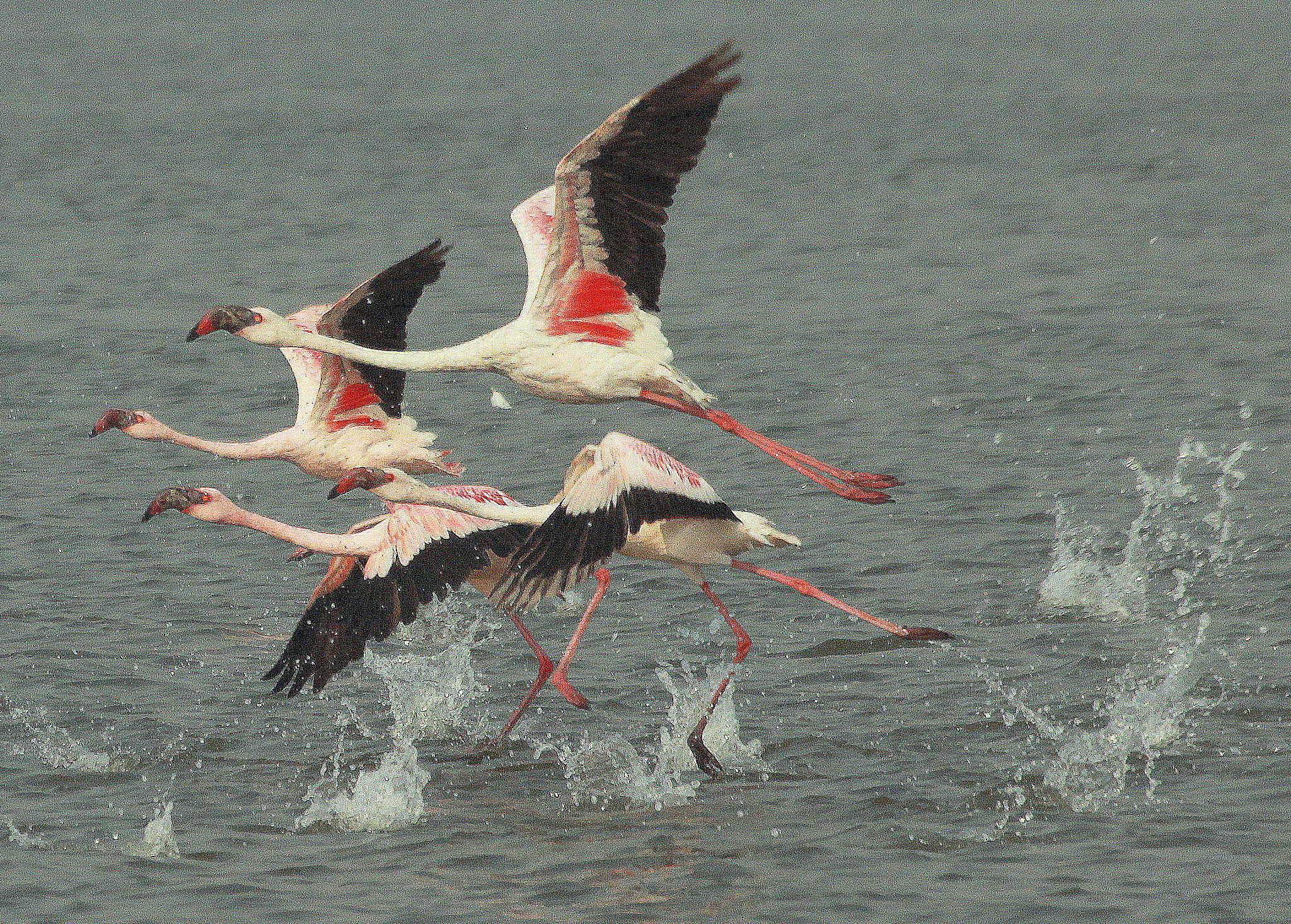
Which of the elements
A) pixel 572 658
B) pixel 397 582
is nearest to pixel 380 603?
pixel 397 582

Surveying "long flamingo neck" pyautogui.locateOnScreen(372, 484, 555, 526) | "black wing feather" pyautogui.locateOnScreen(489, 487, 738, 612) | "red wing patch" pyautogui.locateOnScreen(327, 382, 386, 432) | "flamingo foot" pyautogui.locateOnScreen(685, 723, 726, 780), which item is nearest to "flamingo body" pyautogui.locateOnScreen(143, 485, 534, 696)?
"long flamingo neck" pyautogui.locateOnScreen(372, 484, 555, 526)

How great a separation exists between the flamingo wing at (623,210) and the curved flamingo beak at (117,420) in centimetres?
223

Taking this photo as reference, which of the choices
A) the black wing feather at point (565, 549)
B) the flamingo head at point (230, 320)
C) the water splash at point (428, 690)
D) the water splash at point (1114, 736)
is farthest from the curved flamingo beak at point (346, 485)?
the water splash at point (1114, 736)

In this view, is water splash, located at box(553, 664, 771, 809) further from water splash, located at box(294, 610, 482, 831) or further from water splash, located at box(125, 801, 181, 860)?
water splash, located at box(125, 801, 181, 860)

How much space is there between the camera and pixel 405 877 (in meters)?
8.36

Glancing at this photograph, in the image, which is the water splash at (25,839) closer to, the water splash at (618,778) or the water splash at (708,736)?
the water splash at (618,778)

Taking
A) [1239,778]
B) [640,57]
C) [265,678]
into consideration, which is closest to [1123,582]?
[1239,778]

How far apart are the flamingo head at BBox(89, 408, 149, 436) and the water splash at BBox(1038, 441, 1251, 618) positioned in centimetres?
493

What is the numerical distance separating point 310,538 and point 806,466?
2.43 metres

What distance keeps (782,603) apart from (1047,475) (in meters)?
2.83

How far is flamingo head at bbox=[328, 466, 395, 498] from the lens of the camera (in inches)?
363

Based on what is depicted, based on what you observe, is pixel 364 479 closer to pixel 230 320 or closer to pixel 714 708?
pixel 230 320

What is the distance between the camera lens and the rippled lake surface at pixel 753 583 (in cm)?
839

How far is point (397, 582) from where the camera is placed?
9.78m
